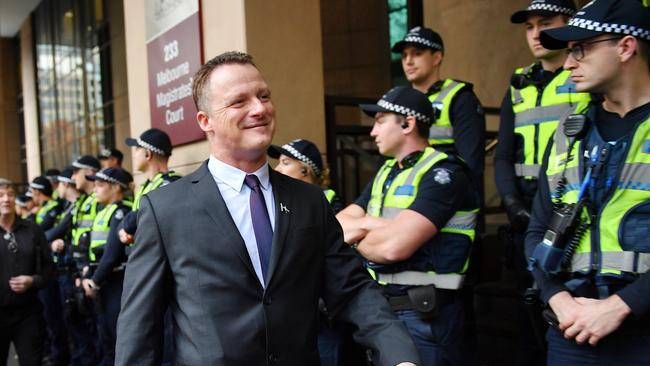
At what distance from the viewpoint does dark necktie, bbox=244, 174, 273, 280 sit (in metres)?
2.10

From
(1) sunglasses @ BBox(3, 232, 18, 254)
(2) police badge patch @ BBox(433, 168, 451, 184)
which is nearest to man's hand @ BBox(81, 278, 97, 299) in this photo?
(1) sunglasses @ BBox(3, 232, 18, 254)

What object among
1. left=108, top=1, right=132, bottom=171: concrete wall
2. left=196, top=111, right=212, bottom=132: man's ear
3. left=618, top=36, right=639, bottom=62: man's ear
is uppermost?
left=108, top=1, right=132, bottom=171: concrete wall

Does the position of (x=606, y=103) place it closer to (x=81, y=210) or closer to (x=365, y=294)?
(x=365, y=294)

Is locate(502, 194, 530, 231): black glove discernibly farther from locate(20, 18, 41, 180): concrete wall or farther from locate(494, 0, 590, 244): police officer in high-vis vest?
locate(20, 18, 41, 180): concrete wall

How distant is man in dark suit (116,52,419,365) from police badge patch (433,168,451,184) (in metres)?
1.28

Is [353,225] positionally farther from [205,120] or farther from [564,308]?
[205,120]

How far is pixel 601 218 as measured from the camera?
8.03 feet

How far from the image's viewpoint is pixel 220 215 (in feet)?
6.75

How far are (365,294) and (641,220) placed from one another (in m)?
1.10

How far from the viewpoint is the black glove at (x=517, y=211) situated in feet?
11.5

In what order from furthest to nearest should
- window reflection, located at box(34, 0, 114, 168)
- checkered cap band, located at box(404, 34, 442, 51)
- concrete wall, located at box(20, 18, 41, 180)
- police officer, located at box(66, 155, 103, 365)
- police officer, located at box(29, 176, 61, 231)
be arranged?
concrete wall, located at box(20, 18, 41, 180) → window reflection, located at box(34, 0, 114, 168) → police officer, located at box(29, 176, 61, 231) → police officer, located at box(66, 155, 103, 365) → checkered cap band, located at box(404, 34, 442, 51)

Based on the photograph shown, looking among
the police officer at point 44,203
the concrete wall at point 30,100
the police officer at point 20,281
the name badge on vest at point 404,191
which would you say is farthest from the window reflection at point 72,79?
the name badge on vest at point 404,191

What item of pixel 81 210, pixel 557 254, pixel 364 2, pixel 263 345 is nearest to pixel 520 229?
pixel 557 254

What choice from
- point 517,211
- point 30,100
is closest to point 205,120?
point 517,211
